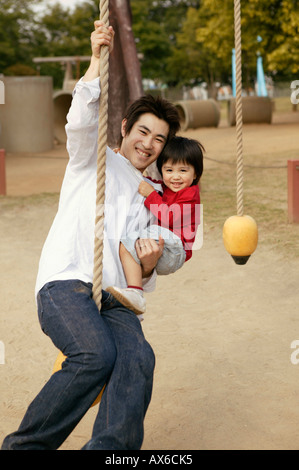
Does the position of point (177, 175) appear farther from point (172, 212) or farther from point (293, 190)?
point (293, 190)

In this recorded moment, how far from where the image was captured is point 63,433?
6.65 feet

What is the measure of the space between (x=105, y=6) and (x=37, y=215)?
558 cm

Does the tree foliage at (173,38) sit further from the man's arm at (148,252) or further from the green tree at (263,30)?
the man's arm at (148,252)

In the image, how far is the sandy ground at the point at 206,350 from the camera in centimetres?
289

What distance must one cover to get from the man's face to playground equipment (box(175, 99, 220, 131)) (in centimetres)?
1626

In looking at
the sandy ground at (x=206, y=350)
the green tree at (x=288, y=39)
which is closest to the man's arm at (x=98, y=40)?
the sandy ground at (x=206, y=350)

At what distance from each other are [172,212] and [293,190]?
4332mm

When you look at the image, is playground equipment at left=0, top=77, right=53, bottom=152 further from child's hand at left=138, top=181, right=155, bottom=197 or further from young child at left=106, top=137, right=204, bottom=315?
child's hand at left=138, top=181, right=155, bottom=197

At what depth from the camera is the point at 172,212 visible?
8.11 ft

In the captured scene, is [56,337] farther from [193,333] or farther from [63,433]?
[193,333]

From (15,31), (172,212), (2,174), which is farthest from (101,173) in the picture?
(15,31)

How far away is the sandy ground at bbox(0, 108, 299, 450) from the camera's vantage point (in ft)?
9.49

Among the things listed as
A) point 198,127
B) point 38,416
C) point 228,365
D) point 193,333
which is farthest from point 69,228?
point 198,127

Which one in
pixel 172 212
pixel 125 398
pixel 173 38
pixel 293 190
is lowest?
pixel 125 398
